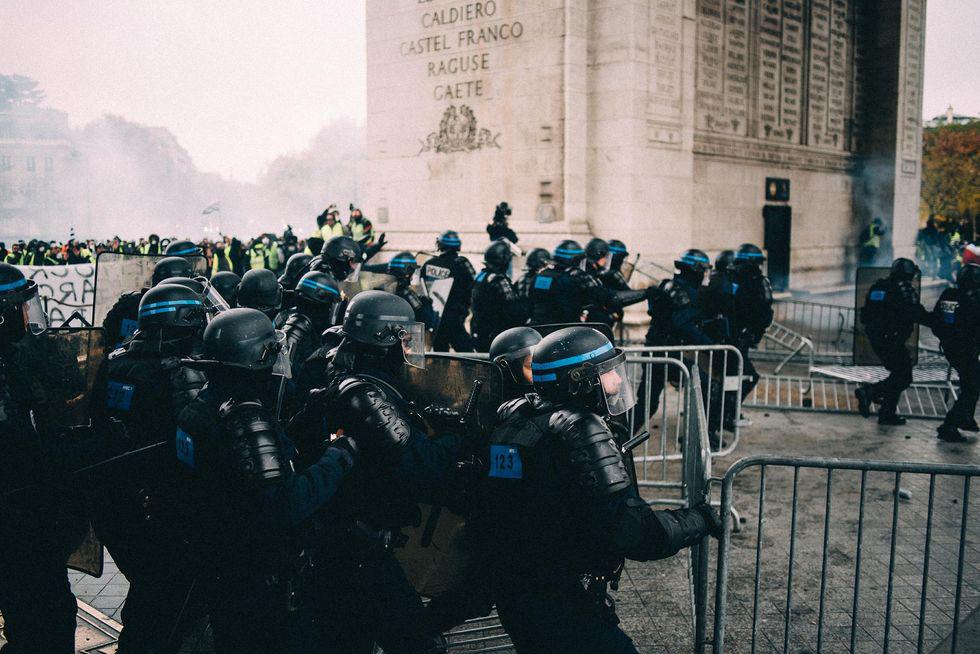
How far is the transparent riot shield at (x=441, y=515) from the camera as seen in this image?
A: 12.1ft

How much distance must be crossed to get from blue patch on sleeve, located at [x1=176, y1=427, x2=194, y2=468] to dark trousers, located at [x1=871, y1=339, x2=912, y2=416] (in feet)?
24.5

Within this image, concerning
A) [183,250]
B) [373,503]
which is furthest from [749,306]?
[373,503]

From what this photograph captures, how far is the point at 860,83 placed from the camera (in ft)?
61.9

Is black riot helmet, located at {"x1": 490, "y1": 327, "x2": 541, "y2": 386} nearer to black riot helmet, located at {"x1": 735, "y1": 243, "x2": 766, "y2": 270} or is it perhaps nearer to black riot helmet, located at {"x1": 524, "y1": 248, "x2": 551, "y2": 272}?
black riot helmet, located at {"x1": 524, "y1": 248, "x2": 551, "y2": 272}

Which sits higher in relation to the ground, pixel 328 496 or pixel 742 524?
pixel 328 496

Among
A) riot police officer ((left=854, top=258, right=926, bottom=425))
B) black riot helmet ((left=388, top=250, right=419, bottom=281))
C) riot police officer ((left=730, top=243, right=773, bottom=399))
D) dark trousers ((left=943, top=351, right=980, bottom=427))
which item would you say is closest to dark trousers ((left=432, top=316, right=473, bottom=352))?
black riot helmet ((left=388, top=250, right=419, bottom=281))

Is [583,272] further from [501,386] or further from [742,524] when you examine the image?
[501,386]

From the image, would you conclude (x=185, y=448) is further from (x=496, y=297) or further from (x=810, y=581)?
(x=496, y=297)

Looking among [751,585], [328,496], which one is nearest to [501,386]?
[328,496]

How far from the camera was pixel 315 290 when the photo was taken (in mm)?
5352

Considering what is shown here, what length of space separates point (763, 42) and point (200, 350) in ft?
49.7

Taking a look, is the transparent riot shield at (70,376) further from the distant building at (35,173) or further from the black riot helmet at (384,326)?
the distant building at (35,173)

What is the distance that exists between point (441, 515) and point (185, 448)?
1296 millimetres

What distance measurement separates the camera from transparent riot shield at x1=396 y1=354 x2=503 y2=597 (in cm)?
369
